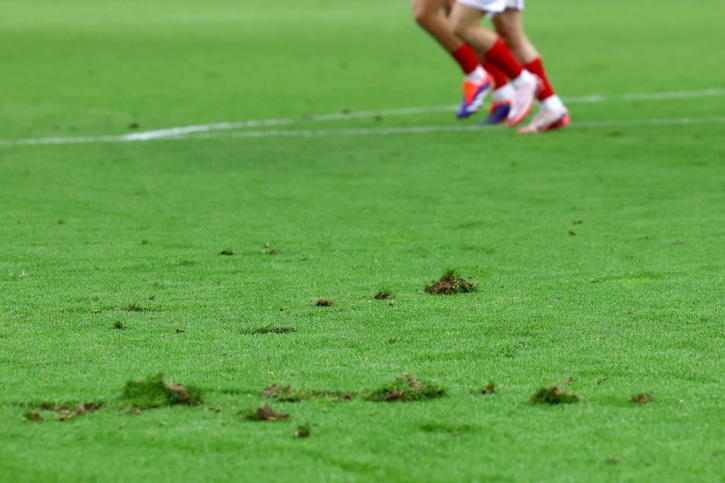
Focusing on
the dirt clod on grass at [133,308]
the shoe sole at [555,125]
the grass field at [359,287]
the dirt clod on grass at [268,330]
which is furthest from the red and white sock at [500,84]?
the dirt clod on grass at [268,330]

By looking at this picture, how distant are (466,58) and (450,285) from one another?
210 inches

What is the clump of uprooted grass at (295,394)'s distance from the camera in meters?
3.08

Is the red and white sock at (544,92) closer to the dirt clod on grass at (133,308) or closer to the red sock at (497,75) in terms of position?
the red sock at (497,75)

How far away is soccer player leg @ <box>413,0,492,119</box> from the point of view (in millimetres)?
9055

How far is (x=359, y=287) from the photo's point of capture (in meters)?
4.41

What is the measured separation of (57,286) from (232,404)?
5.46 ft

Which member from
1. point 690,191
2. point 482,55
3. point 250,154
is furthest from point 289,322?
point 482,55

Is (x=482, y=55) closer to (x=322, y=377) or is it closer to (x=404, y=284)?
(x=404, y=284)

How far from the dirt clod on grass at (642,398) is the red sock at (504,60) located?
615 cm

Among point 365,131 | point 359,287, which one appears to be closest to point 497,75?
point 365,131

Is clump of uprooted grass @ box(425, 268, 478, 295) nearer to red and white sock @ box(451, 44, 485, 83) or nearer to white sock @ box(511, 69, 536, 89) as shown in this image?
white sock @ box(511, 69, 536, 89)

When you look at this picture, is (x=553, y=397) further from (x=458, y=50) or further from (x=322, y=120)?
(x=322, y=120)

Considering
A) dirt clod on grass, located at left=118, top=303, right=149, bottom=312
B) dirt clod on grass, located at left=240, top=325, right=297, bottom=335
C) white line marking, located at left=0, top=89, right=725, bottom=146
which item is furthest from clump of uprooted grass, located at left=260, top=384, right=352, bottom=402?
white line marking, located at left=0, top=89, right=725, bottom=146

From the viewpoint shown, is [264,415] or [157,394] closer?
[264,415]
